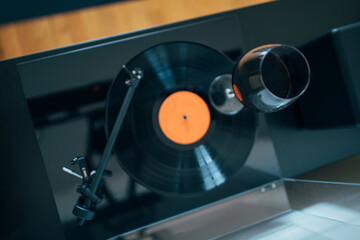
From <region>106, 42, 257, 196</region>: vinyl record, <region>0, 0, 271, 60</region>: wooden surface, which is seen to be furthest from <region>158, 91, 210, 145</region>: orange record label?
<region>0, 0, 271, 60</region>: wooden surface

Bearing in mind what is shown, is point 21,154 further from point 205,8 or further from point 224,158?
point 205,8

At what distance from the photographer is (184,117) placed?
32.7 inches

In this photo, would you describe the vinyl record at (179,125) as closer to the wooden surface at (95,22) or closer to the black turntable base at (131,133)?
the black turntable base at (131,133)

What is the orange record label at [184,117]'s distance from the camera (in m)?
0.81

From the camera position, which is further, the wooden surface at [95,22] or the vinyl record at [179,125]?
the wooden surface at [95,22]

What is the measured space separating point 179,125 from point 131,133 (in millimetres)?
136

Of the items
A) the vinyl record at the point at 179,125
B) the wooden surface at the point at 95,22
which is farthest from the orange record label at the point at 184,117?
the wooden surface at the point at 95,22

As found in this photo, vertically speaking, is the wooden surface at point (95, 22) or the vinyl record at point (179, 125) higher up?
the wooden surface at point (95, 22)

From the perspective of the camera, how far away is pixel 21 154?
87cm

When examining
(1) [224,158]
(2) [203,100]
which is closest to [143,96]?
(2) [203,100]

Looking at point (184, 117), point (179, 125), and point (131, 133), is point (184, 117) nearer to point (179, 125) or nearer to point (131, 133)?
point (179, 125)

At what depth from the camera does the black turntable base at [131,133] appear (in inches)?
31.0

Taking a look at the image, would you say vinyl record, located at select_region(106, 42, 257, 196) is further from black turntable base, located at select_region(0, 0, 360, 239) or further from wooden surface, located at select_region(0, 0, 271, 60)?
wooden surface, located at select_region(0, 0, 271, 60)

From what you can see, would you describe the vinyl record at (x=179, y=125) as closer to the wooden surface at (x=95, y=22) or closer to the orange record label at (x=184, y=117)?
the orange record label at (x=184, y=117)
